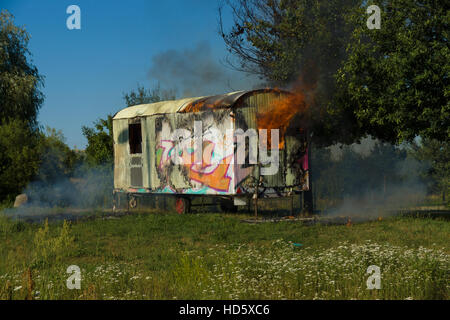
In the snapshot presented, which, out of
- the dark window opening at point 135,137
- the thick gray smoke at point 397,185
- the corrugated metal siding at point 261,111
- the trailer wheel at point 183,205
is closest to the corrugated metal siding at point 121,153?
the dark window opening at point 135,137

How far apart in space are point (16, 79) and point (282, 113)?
22.7m

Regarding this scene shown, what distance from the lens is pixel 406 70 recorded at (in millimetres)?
13852

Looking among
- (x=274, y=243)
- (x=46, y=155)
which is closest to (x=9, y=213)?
(x=46, y=155)

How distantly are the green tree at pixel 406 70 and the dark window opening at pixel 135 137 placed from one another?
363 inches

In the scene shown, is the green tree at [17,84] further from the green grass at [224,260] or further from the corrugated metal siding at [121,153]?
the green grass at [224,260]

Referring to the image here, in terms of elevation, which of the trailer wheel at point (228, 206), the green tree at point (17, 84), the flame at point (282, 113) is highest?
the green tree at point (17, 84)

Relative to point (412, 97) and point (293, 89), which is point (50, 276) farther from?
point (293, 89)

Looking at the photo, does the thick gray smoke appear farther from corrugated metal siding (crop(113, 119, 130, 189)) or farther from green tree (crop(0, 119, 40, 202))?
green tree (crop(0, 119, 40, 202))

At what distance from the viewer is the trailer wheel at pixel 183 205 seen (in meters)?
19.5

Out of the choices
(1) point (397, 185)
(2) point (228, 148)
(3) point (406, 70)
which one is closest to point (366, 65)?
(3) point (406, 70)

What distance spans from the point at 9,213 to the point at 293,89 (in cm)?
1205

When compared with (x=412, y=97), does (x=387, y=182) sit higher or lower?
lower

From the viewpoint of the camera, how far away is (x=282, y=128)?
1802cm

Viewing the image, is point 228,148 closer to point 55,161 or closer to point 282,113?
point 282,113
